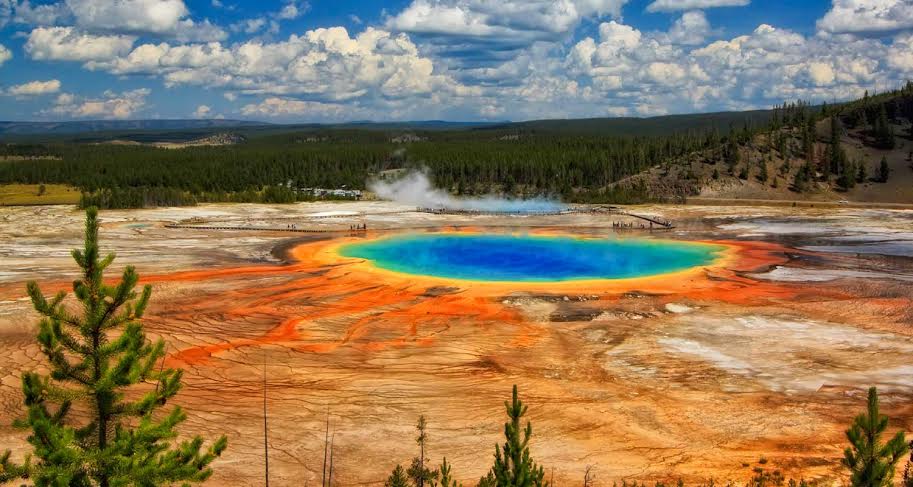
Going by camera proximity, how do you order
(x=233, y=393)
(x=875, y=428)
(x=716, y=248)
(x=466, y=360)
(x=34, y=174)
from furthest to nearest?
(x=34, y=174), (x=716, y=248), (x=466, y=360), (x=233, y=393), (x=875, y=428)

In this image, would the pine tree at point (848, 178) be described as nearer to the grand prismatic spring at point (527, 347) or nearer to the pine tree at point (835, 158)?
the pine tree at point (835, 158)

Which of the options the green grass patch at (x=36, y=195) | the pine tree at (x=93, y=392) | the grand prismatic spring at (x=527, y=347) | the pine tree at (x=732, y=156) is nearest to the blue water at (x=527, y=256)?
the grand prismatic spring at (x=527, y=347)

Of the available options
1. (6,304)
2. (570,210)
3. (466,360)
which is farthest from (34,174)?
(466,360)

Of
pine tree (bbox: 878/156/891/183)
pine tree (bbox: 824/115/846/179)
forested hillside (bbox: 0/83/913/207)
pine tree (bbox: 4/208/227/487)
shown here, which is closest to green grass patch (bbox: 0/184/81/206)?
forested hillside (bbox: 0/83/913/207)

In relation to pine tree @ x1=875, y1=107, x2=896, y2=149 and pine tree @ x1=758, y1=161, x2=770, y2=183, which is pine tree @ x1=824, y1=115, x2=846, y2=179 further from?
pine tree @ x1=758, y1=161, x2=770, y2=183

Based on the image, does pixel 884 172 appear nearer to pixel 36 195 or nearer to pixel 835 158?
pixel 835 158

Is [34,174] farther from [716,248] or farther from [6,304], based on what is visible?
[716,248]
